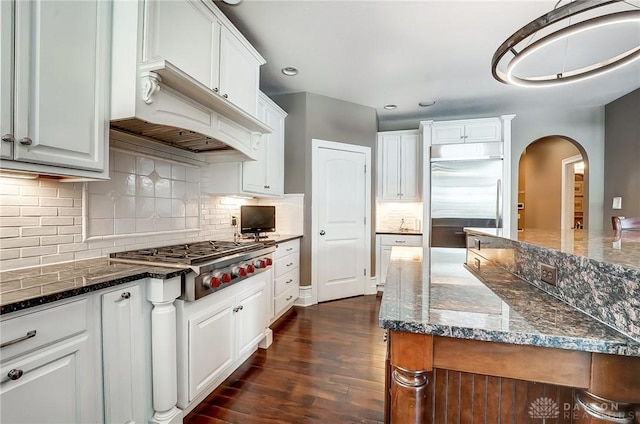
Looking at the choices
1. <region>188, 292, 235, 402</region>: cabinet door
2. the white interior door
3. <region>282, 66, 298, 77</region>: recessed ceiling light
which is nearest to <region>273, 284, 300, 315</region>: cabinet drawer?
the white interior door

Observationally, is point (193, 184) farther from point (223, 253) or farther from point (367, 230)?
point (367, 230)

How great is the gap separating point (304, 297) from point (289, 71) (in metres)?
2.69

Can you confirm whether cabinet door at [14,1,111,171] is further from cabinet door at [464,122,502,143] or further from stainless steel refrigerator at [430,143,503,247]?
cabinet door at [464,122,502,143]

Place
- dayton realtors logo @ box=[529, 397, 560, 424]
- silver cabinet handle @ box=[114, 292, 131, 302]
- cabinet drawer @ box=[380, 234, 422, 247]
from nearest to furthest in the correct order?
dayton realtors logo @ box=[529, 397, 560, 424] → silver cabinet handle @ box=[114, 292, 131, 302] → cabinet drawer @ box=[380, 234, 422, 247]

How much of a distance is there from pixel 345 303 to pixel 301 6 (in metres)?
3.18

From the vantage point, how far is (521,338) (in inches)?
26.4

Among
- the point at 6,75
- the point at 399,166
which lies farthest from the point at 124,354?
the point at 399,166

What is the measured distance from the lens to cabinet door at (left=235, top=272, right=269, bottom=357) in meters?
2.03

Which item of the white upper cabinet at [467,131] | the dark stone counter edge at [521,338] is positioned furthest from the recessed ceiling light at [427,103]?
the dark stone counter edge at [521,338]

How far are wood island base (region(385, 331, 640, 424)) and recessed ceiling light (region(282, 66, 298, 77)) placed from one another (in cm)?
298

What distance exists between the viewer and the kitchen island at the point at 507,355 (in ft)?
2.10

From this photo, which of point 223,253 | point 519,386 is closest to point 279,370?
point 223,253

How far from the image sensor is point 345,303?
12.0 feet

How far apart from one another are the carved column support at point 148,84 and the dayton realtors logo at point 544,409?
2.07 metres
